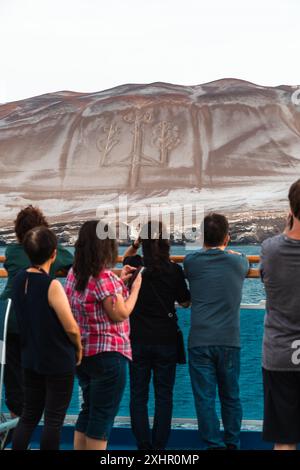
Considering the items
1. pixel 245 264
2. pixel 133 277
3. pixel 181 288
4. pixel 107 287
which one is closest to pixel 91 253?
pixel 107 287

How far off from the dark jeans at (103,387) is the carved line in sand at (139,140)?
58.6 metres

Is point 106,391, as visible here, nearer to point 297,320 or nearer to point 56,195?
point 297,320

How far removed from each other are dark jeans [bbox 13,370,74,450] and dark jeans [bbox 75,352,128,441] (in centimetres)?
8

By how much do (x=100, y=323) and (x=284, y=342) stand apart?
0.58 m

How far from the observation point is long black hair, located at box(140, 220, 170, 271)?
272cm

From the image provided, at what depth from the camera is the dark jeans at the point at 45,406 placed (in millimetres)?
2287

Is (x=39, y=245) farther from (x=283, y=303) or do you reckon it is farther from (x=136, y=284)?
(x=283, y=303)

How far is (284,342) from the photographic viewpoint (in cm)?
212

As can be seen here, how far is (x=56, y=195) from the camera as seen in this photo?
57750 millimetres

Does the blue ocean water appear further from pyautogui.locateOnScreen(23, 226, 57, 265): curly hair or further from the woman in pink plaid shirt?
pyautogui.locateOnScreen(23, 226, 57, 265): curly hair

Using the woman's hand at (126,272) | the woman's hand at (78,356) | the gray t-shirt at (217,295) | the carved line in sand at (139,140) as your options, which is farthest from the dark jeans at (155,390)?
the carved line in sand at (139,140)

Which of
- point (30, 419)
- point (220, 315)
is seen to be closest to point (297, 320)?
point (220, 315)
